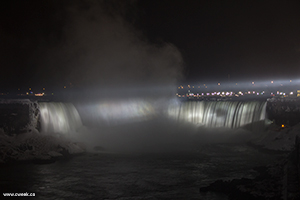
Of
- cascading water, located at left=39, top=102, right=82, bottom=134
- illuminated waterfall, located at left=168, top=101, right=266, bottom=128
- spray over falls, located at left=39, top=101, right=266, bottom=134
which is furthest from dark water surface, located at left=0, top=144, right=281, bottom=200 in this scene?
illuminated waterfall, located at left=168, top=101, right=266, bottom=128

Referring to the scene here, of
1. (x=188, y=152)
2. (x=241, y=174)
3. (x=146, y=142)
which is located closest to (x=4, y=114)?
(x=146, y=142)

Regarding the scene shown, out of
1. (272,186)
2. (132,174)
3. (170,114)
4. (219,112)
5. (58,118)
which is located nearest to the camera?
(272,186)

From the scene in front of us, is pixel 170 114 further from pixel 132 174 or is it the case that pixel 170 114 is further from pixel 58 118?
pixel 132 174

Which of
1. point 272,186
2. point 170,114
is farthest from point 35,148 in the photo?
point 170,114

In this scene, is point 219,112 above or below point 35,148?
above

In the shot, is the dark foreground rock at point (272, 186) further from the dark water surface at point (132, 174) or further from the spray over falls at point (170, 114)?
the spray over falls at point (170, 114)

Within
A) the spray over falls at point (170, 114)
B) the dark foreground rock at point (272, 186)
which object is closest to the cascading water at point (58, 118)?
the spray over falls at point (170, 114)

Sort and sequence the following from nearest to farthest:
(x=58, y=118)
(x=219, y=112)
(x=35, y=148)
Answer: (x=35, y=148)
(x=58, y=118)
(x=219, y=112)
